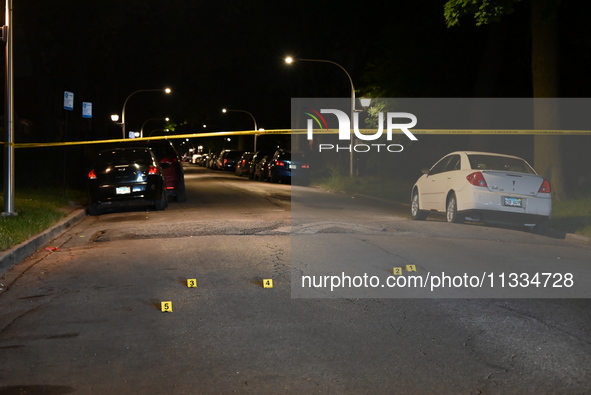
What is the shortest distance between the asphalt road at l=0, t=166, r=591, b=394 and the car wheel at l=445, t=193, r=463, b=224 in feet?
7.33

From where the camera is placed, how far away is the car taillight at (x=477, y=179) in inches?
581

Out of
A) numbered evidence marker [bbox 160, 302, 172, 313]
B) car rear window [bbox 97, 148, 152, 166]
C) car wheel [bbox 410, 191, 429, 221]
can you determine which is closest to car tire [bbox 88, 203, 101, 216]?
car rear window [bbox 97, 148, 152, 166]

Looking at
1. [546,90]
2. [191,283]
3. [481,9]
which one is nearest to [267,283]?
[191,283]

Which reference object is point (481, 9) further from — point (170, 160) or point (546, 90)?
point (170, 160)

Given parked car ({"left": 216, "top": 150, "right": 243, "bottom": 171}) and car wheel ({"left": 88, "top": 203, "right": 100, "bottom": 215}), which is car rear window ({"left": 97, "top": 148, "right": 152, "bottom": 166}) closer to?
car wheel ({"left": 88, "top": 203, "right": 100, "bottom": 215})

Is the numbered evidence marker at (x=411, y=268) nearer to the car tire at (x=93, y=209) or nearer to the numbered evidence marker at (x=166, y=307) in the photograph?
the numbered evidence marker at (x=166, y=307)

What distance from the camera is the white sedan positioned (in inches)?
578

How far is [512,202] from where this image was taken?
14.7m

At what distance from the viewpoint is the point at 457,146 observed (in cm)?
3353

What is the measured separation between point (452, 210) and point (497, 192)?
47.6 inches

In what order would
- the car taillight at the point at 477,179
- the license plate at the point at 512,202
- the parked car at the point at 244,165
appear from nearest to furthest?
the license plate at the point at 512,202 → the car taillight at the point at 477,179 → the parked car at the point at 244,165

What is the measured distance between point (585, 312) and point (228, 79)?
61.6 metres

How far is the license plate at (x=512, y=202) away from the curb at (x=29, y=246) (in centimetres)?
815

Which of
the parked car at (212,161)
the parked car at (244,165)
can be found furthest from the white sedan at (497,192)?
the parked car at (212,161)
